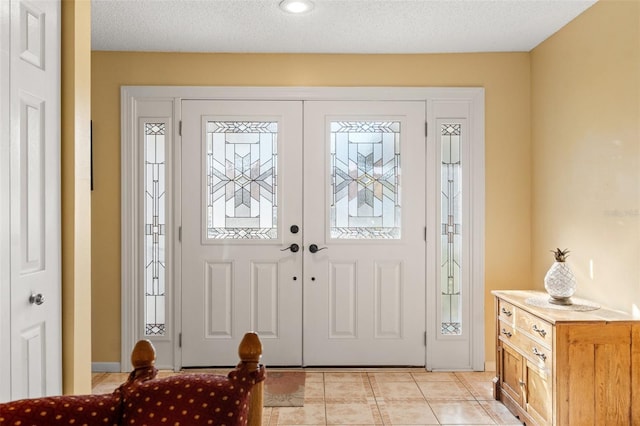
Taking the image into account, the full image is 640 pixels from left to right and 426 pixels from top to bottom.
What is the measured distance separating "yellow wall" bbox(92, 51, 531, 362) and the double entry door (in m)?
0.23

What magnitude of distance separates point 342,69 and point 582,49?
1654mm

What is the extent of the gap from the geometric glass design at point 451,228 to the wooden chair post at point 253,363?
9.59 feet

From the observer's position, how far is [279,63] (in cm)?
398

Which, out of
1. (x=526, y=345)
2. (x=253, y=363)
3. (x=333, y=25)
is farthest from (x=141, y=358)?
(x=333, y=25)

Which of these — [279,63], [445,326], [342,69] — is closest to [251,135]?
[279,63]

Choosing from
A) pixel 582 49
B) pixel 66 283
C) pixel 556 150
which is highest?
pixel 582 49

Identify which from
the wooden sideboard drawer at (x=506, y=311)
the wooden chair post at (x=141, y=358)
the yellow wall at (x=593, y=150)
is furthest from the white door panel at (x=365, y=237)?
the wooden chair post at (x=141, y=358)

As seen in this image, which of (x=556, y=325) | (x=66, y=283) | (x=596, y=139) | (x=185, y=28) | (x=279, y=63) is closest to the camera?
(x=66, y=283)

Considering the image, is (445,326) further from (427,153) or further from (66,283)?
(66,283)

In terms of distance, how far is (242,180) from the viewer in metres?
3.98

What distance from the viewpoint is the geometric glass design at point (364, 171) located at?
401 centimetres

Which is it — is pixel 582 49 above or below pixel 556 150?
above

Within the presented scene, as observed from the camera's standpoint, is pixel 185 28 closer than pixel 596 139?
No

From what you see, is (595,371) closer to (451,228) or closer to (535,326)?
(535,326)
